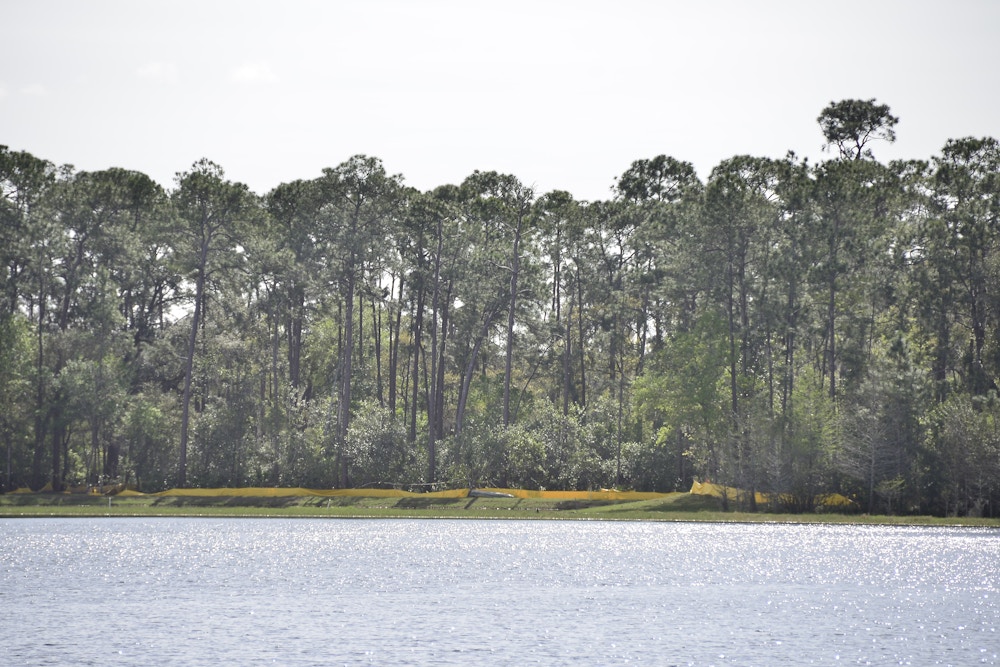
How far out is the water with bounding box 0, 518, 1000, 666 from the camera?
26594 mm

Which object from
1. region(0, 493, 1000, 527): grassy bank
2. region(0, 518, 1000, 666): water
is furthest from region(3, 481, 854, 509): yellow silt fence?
region(0, 518, 1000, 666): water

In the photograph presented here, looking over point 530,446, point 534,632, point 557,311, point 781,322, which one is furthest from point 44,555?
point 557,311

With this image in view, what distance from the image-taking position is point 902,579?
41.9 meters

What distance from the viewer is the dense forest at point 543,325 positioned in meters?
75.7

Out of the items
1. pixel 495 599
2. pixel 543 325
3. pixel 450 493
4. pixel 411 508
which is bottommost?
pixel 495 599

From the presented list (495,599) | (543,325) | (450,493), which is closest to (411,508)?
(450,493)

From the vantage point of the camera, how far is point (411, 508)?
79.2 meters

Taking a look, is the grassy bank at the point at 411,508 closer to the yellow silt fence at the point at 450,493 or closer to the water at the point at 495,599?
the yellow silt fence at the point at 450,493

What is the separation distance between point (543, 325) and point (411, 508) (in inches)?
869

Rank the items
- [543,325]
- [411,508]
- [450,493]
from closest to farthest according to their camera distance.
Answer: [411,508]
[450,493]
[543,325]

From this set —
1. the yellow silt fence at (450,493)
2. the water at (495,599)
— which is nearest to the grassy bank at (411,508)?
the yellow silt fence at (450,493)

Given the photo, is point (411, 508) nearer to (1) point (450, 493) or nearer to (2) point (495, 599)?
(1) point (450, 493)

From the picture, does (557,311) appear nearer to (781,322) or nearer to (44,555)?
(781,322)

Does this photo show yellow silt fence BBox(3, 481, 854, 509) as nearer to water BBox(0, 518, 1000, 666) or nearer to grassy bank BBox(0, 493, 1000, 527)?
grassy bank BBox(0, 493, 1000, 527)
